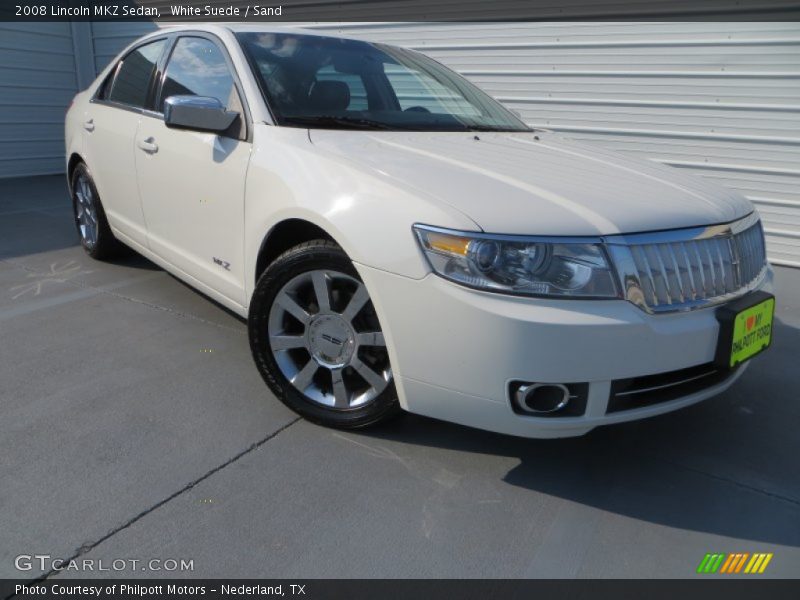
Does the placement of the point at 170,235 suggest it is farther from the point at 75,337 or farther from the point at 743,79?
the point at 743,79

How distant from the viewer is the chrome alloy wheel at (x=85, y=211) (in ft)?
15.4

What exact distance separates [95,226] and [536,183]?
3.46 metres

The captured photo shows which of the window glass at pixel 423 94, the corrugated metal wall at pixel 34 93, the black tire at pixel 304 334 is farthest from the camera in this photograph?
the corrugated metal wall at pixel 34 93

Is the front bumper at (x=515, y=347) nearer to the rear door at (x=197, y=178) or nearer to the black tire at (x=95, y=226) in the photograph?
the rear door at (x=197, y=178)

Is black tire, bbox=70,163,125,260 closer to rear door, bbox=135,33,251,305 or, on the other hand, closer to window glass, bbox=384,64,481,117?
rear door, bbox=135,33,251,305

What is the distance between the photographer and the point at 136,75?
4.14 m

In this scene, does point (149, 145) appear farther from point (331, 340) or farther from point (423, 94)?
point (331, 340)

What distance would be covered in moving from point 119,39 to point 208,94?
784 cm

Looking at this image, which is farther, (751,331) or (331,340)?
(331,340)

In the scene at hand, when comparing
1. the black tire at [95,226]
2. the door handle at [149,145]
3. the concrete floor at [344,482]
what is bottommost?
the concrete floor at [344,482]

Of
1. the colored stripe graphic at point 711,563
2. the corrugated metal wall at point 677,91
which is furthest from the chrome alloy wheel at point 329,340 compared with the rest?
the corrugated metal wall at point 677,91

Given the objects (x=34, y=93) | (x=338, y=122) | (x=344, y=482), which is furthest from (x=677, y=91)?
(x=34, y=93)

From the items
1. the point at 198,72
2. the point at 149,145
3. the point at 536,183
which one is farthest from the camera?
the point at 149,145
